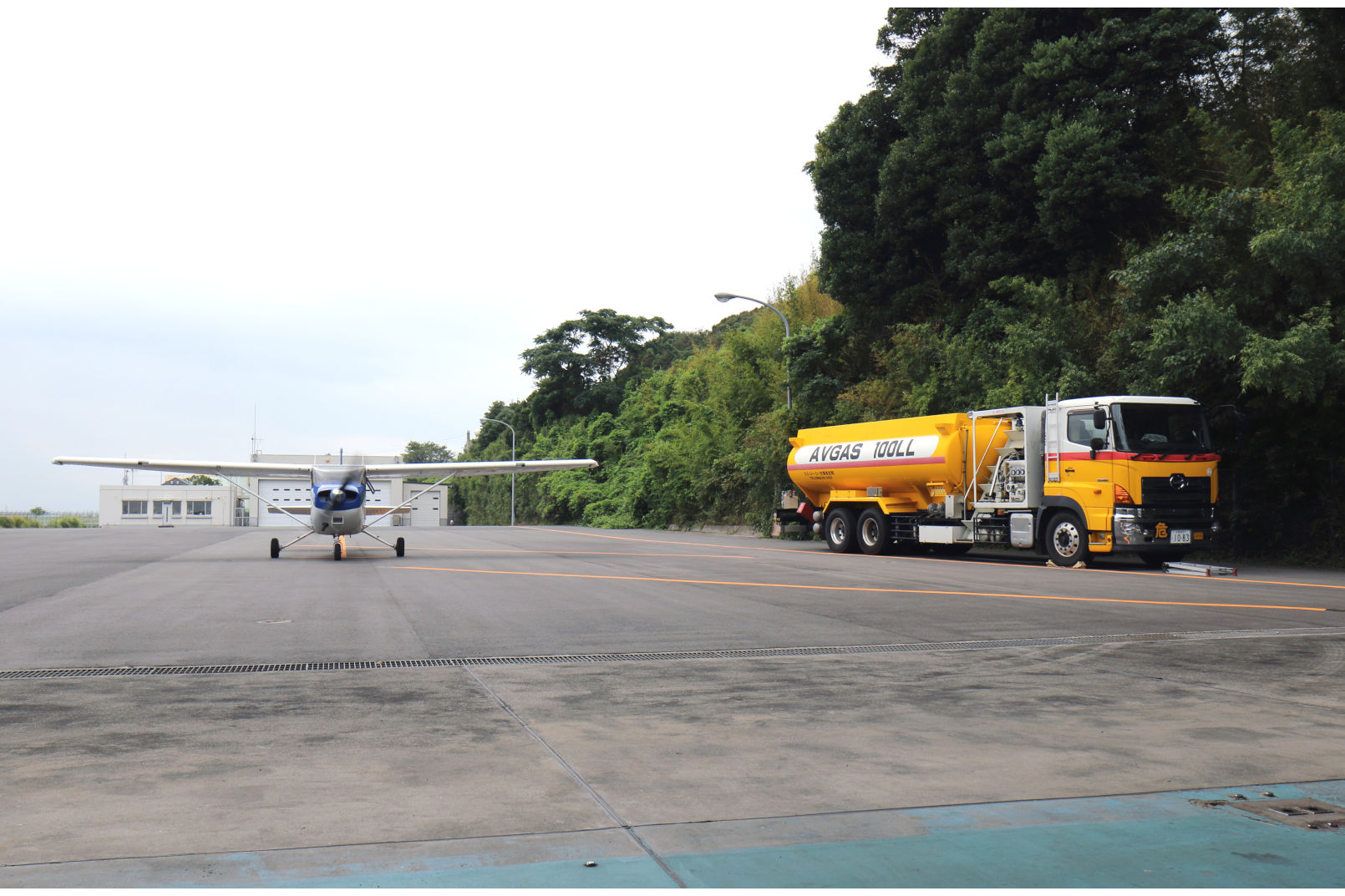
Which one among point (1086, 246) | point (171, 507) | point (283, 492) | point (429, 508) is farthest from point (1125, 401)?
point (171, 507)

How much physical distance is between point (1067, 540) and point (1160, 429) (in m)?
2.70

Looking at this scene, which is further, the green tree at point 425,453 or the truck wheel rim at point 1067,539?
the green tree at point 425,453

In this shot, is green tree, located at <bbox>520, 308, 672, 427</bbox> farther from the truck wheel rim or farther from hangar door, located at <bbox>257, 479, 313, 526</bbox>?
the truck wheel rim

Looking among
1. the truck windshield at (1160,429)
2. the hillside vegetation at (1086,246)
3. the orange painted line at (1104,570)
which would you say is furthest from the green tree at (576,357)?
the truck windshield at (1160,429)

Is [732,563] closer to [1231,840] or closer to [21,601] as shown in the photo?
[21,601]

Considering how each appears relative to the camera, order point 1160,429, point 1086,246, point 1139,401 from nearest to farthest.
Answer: point 1139,401, point 1160,429, point 1086,246

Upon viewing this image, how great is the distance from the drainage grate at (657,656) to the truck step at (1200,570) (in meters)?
7.64

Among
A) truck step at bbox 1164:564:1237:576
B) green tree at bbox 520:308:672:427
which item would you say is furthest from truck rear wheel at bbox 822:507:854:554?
green tree at bbox 520:308:672:427

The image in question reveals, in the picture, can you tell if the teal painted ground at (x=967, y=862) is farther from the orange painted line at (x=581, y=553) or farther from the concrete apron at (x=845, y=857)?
the orange painted line at (x=581, y=553)

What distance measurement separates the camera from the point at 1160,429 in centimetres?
1878

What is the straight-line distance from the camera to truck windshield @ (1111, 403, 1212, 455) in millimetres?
18609

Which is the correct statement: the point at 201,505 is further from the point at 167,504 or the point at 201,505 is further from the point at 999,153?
the point at 999,153

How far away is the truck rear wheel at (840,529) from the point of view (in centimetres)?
2531

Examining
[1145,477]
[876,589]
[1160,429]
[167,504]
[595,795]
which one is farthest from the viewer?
[167,504]
